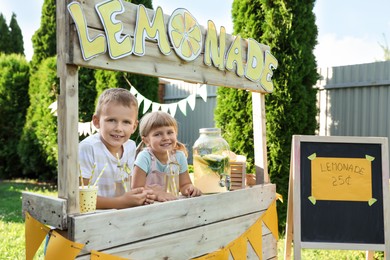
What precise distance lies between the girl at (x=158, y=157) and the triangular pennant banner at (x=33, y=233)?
1.66 ft

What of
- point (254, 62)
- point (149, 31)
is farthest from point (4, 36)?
point (149, 31)

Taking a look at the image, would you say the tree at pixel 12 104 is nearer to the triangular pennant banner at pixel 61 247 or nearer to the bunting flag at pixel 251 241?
the bunting flag at pixel 251 241

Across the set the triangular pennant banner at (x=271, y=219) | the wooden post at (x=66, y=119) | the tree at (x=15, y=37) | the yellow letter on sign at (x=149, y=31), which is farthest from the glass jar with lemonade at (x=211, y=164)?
the tree at (x=15, y=37)

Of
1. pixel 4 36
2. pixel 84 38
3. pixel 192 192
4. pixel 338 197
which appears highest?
pixel 4 36

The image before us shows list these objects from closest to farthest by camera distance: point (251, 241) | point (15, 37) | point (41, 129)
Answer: point (251, 241) → point (41, 129) → point (15, 37)

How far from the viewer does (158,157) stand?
6.84 feet

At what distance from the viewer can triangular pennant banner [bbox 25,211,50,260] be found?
61.7 inches

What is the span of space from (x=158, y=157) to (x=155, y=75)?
51cm

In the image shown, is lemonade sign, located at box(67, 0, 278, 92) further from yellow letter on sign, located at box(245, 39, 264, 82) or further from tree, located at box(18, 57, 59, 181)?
tree, located at box(18, 57, 59, 181)

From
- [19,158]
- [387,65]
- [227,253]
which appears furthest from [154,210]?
[19,158]

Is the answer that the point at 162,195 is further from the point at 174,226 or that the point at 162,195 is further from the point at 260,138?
the point at 260,138

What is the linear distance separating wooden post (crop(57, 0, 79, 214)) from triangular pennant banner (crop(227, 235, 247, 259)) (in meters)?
0.95

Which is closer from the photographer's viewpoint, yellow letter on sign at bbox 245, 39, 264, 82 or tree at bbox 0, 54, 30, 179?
yellow letter on sign at bbox 245, 39, 264, 82

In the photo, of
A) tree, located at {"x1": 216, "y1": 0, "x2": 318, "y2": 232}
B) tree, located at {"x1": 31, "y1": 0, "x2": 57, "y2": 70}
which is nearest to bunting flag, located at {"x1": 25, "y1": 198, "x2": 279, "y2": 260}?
tree, located at {"x1": 216, "y1": 0, "x2": 318, "y2": 232}
